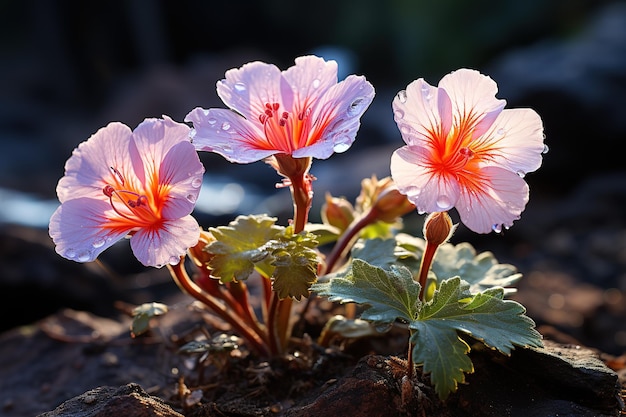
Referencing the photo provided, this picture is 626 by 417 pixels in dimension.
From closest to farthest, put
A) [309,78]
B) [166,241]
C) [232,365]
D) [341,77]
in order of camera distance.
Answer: [166,241] → [309,78] → [232,365] → [341,77]

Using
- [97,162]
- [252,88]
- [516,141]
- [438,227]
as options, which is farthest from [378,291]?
[97,162]

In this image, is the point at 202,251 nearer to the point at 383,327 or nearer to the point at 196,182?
the point at 196,182

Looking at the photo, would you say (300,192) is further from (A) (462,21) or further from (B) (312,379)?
(A) (462,21)

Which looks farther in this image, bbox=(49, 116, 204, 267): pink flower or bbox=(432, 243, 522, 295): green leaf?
bbox=(432, 243, 522, 295): green leaf

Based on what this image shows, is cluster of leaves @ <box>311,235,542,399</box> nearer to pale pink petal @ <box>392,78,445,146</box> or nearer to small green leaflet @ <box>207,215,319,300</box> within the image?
small green leaflet @ <box>207,215,319,300</box>

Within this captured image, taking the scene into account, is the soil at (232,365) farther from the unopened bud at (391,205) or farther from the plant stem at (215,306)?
the unopened bud at (391,205)

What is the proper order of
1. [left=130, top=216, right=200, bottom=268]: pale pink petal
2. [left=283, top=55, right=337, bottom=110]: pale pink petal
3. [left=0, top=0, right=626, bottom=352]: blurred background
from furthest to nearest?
[left=0, top=0, right=626, bottom=352]: blurred background → [left=283, top=55, right=337, bottom=110]: pale pink petal → [left=130, top=216, right=200, bottom=268]: pale pink petal

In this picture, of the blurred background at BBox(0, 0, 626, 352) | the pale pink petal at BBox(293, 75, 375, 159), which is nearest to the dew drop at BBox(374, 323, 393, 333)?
the pale pink petal at BBox(293, 75, 375, 159)
